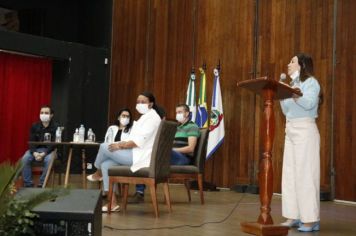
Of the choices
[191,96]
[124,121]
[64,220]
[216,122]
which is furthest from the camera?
[191,96]

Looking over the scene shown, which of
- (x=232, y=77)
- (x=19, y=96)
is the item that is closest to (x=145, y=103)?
(x=232, y=77)

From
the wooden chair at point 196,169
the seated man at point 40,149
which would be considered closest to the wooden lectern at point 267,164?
the wooden chair at point 196,169

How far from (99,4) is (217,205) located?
5.90 m

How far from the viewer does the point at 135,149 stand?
3953mm

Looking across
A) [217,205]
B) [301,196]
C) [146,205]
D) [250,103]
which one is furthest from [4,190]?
[250,103]

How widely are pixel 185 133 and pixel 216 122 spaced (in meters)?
1.39

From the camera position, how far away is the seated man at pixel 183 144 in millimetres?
5004

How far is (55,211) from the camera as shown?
136 centimetres

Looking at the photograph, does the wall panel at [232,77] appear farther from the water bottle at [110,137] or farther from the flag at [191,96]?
the water bottle at [110,137]

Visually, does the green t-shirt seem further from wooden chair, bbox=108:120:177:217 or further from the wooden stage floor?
wooden chair, bbox=108:120:177:217

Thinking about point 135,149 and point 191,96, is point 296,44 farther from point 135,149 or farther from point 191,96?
point 135,149

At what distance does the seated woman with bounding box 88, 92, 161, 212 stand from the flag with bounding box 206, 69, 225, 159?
100 inches

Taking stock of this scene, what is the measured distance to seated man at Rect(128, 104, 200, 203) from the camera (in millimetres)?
5004

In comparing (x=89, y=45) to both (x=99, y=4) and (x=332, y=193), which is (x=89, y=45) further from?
(x=332, y=193)
